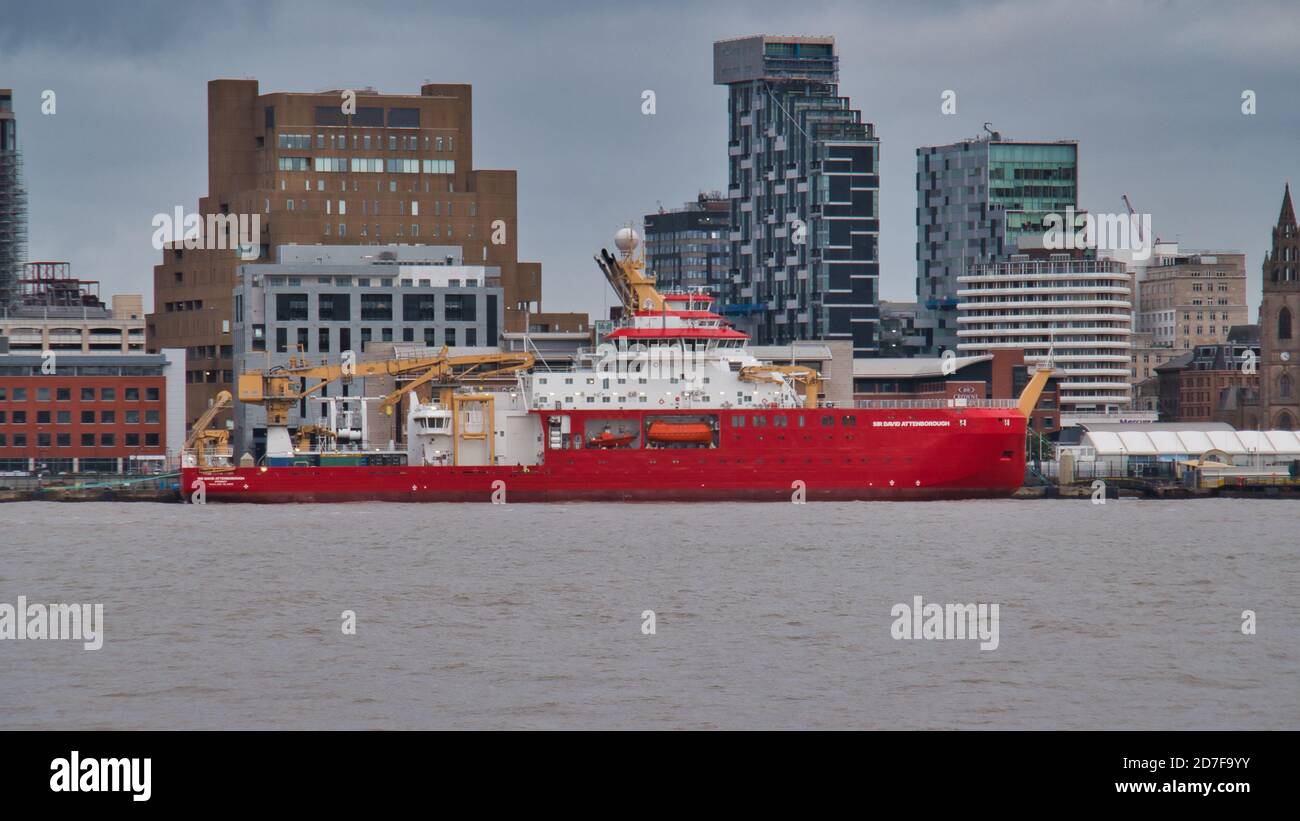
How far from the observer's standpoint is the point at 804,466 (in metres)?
86.6

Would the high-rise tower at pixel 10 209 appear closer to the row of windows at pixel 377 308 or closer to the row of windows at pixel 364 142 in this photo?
the row of windows at pixel 364 142

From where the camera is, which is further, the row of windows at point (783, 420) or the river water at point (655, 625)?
the row of windows at point (783, 420)

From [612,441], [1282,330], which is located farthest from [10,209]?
[1282,330]

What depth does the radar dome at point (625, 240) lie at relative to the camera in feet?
309

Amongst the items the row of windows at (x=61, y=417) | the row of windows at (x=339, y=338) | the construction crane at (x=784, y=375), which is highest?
the row of windows at (x=339, y=338)

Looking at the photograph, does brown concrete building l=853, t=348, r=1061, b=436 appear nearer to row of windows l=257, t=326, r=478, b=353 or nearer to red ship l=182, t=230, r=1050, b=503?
row of windows l=257, t=326, r=478, b=353

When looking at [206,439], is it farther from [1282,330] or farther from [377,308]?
[1282,330]

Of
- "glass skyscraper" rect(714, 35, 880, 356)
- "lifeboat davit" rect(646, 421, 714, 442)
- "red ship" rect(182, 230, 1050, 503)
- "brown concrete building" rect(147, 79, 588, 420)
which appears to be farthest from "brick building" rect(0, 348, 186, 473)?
"glass skyscraper" rect(714, 35, 880, 356)

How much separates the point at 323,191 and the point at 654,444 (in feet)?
199

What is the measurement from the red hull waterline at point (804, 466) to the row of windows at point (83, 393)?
117 feet

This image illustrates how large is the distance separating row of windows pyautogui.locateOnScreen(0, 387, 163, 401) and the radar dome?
37461mm

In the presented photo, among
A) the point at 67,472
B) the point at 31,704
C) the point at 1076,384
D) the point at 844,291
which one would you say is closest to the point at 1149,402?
the point at 1076,384

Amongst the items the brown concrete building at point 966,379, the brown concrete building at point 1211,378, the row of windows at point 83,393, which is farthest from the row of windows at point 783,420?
the brown concrete building at point 1211,378

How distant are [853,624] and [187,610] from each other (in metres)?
15.8
